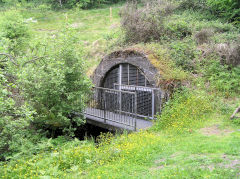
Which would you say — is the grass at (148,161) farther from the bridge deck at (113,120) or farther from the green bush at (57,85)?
the green bush at (57,85)

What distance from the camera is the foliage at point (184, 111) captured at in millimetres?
8464

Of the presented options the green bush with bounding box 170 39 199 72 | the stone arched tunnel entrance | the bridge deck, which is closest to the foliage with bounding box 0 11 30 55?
the stone arched tunnel entrance

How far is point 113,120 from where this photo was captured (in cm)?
1020

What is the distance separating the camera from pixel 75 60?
10.1 metres

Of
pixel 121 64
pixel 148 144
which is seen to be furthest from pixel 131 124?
pixel 121 64

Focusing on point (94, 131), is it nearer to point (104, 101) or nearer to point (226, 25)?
point (104, 101)

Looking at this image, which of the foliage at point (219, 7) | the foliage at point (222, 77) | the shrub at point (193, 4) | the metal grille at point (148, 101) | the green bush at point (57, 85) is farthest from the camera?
the shrub at point (193, 4)

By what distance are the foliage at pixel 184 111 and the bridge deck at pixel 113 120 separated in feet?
3.27

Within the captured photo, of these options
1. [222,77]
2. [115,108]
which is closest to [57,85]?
[115,108]

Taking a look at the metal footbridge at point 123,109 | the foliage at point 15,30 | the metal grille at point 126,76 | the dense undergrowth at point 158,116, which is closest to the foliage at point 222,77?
the dense undergrowth at point 158,116

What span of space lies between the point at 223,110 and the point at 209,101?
712 millimetres

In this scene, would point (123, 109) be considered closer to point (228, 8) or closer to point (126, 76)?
point (126, 76)

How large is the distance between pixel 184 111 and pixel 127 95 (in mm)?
2412

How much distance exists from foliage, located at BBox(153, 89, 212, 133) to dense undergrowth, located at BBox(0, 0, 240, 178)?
0.04m
